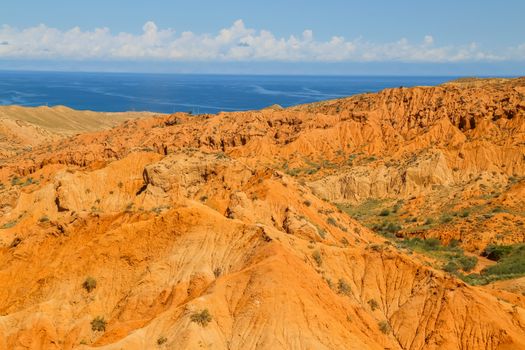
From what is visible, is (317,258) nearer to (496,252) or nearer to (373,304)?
Answer: (373,304)

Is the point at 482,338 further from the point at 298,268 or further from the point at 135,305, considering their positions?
the point at 135,305

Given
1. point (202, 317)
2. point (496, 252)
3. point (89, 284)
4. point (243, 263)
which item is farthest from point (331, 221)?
point (496, 252)

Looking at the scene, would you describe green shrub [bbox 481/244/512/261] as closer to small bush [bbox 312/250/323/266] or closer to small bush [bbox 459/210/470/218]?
small bush [bbox 459/210/470/218]

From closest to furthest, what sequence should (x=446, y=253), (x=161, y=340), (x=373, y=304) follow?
(x=161, y=340) → (x=373, y=304) → (x=446, y=253)

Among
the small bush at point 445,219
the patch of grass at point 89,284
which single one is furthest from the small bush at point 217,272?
the small bush at point 445,219

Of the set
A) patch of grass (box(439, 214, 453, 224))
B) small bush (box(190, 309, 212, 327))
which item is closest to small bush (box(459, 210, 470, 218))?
patch of grass (box(439, 214, 453, 224))
